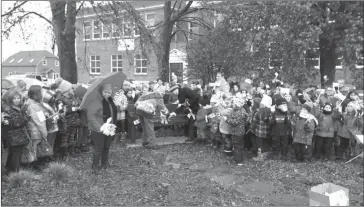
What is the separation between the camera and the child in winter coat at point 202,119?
8555 millimetres

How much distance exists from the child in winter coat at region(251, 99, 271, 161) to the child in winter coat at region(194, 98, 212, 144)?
1.42 meters

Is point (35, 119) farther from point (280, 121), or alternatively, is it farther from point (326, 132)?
point (326, 132)

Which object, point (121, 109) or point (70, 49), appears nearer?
point (121, 109)

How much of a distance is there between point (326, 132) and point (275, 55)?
327 inches

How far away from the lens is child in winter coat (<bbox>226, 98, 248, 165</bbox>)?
7129 millimetres

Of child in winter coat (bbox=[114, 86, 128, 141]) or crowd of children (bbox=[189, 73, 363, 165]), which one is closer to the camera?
crowd of children (bbox=[189, 73, 363, 165])

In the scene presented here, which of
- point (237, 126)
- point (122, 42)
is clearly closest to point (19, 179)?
point (237, 126)

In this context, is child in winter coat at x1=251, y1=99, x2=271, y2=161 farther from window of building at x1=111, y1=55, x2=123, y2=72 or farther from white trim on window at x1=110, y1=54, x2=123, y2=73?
window of building at x1=111, y1=55, x2=123, y2=72

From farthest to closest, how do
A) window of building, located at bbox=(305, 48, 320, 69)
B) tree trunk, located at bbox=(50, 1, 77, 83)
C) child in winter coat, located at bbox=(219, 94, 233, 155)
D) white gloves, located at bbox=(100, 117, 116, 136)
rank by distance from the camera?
1. window of building, located at bbox=(305, 48, 320, 69)
2. tree trunk, located at bbox=(50, 1, 77, 83)
3. child in winter coat, located at bbox=(219, 94, 233, 155)
4. white gloves, located at bbox=(100, 117, 116, 136)

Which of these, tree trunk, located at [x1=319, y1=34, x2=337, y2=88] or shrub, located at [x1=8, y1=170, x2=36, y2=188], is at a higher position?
tree trunk, located at [x1=319, y1=34, x2=337, y2=88]

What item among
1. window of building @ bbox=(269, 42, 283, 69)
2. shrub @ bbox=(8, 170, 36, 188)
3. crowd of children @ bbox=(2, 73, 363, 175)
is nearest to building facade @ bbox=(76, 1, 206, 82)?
crowd of children @ bbox=(2, 73, 363, 175)

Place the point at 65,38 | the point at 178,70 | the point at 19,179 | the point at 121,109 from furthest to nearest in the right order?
the point at 178,70
the point at 65,38
the point at 121,109
the point at 19,179

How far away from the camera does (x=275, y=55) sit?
1508 cm

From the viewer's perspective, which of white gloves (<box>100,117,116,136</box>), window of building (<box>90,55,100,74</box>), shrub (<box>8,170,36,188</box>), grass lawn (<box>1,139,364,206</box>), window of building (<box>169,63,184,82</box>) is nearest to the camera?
grass lawn (<box>1,139,364,206</box>)
